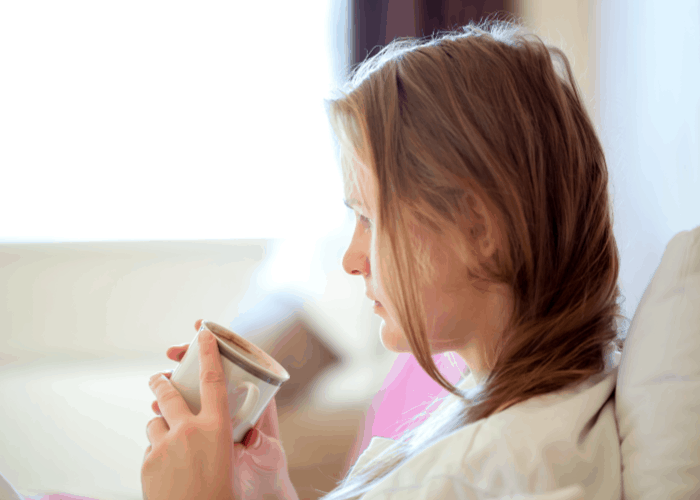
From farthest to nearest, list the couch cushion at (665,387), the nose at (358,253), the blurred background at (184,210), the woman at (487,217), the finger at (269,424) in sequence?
the blurred background at (184,210) < the finger at (269,424) < the nose at (358,253) < the woman at (487,217) < the couch cushion at (665,387)

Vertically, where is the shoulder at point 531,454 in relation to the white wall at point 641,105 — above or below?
below

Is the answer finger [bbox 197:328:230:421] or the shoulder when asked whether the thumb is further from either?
the shoulder

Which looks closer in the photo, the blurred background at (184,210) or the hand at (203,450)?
the hand at (203,450)

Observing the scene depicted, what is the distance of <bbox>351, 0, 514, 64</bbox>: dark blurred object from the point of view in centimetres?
157

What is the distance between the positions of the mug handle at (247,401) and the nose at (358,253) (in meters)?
0.19

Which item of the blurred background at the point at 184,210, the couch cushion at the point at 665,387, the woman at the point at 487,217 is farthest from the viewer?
the blurred background at the point at 184,210

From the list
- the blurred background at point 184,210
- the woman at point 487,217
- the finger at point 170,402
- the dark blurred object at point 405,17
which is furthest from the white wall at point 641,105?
the finger at point 170,402

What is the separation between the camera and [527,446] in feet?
1.53

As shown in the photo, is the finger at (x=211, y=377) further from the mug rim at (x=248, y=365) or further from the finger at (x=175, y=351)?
the finger at (x=175, y=351)

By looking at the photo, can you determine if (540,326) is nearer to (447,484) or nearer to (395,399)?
(447,484)

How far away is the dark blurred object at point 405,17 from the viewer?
1566 mm

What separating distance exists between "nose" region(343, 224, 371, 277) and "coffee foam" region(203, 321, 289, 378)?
0.15m

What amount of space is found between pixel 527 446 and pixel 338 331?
49.7 inches

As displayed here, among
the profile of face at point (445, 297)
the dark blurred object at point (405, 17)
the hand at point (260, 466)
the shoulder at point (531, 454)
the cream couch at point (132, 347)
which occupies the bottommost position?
the cream couch at point (132, 347)
